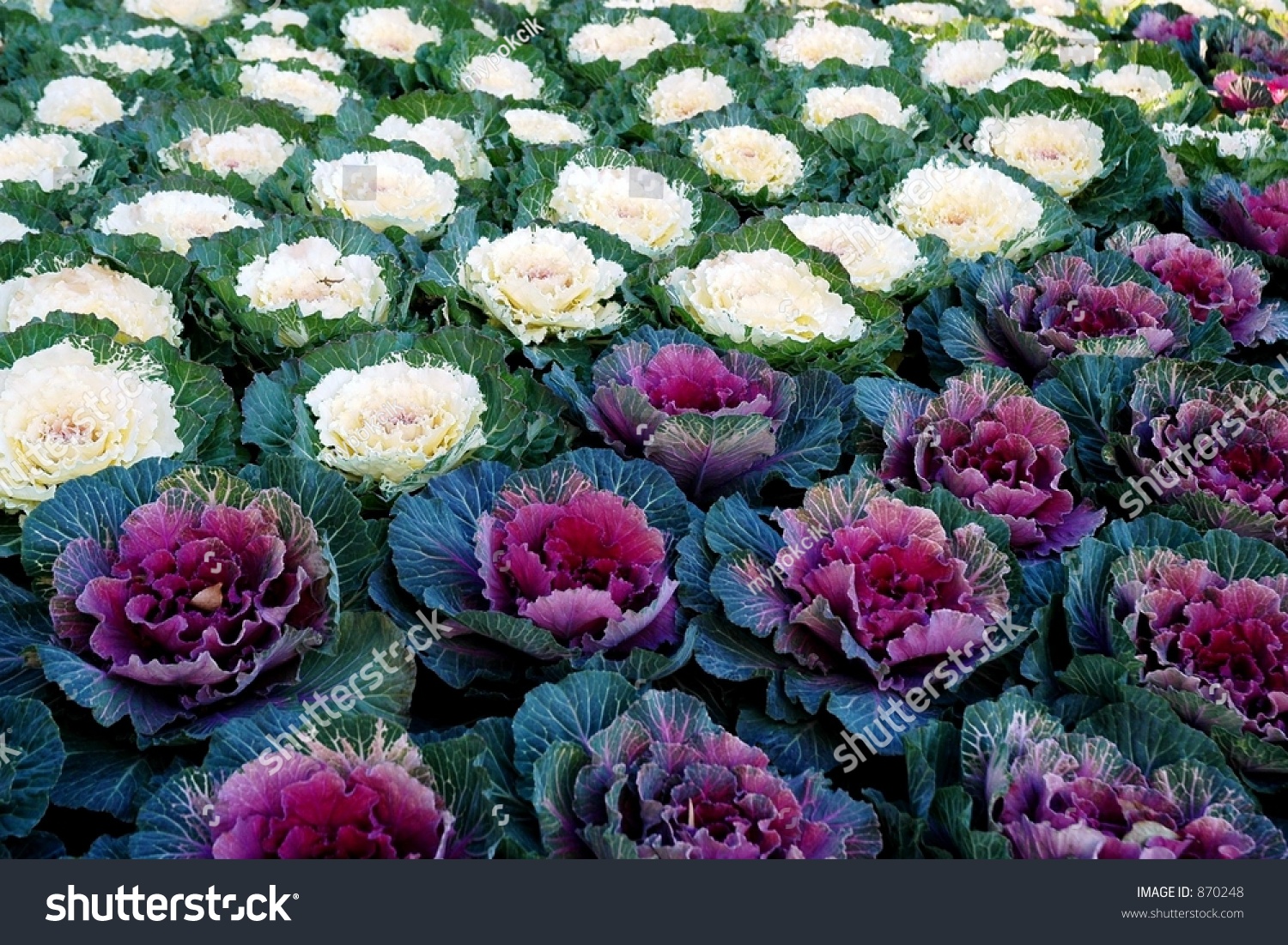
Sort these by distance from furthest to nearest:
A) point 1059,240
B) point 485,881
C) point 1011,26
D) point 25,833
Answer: point 1011,26 < point 1059,240 < point 25,833 < point 485,881

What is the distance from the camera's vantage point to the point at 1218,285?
11.0ft

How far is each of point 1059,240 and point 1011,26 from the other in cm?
275

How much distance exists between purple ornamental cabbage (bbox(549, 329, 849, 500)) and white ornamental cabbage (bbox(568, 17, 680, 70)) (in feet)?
9.63

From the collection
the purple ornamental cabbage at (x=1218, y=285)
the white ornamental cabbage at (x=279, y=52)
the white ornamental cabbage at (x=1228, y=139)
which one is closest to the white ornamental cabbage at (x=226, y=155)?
the white ornamental cabbage at (x=279, y=52)

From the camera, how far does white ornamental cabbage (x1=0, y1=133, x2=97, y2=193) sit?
365cm

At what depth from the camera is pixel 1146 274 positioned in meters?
3.27

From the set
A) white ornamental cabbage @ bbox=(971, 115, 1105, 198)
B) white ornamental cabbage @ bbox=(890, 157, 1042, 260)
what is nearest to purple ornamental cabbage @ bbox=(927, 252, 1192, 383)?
white ornamental cabbage @ bbox=(890, 157, 1042, 260)

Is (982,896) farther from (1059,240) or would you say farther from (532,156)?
(532,156)

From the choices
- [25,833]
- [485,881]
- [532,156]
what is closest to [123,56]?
[532,156]

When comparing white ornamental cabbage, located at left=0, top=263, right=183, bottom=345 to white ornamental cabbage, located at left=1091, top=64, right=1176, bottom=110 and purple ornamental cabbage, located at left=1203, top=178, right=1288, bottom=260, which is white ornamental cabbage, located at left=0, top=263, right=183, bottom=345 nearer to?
purple ornamental cabbage, located at left=1203, top=178, right=1288, bottom=260

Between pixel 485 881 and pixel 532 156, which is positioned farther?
pixel 532 156

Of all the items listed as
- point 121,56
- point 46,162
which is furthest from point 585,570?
point 121,56

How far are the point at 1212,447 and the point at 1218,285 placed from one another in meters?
1.03

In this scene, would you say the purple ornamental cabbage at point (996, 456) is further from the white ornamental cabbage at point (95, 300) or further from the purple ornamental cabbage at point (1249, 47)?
the purple ornamental cabbage at point (1249, 47)
